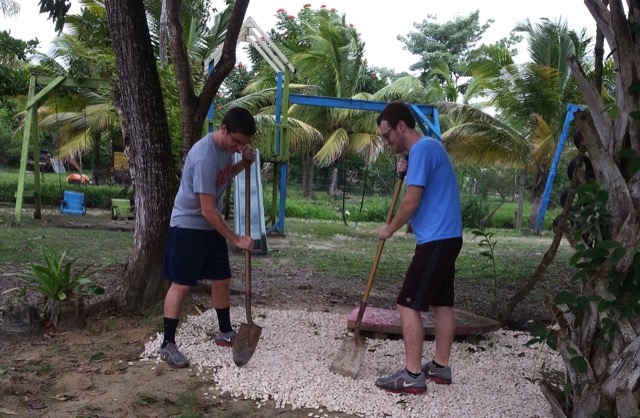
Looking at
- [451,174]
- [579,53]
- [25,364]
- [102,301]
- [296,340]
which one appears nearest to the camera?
[451,174]

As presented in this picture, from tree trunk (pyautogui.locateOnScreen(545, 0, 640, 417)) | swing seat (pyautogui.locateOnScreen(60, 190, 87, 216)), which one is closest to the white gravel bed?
tree trunk (pyautogui.locateOnScreen(545, 0, 640, 417))

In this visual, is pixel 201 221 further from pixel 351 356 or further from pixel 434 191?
pixel 434 191

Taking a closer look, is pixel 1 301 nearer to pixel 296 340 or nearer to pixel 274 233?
pixel 296 340

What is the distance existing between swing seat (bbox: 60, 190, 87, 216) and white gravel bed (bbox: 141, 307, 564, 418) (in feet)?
34.6

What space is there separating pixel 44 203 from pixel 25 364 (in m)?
15.8

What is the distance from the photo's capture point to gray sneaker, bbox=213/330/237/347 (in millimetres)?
4473

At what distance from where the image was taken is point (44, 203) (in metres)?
18.7

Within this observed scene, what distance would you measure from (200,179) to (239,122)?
1.41ft

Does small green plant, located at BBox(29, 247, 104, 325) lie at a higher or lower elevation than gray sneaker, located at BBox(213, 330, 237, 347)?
higher

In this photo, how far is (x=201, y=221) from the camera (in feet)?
13.8

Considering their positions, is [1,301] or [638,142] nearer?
[638,142]

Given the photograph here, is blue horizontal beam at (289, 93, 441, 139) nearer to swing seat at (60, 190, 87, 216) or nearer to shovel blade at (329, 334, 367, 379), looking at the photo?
swing seat at (60, 190, 87, 216)

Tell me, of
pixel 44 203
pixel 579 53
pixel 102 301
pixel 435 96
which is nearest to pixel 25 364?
pixel 102 301

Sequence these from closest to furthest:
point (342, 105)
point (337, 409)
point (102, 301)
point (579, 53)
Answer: point (337, 409) → point (102, 301) → point (342, 105) → point (579, 53)
